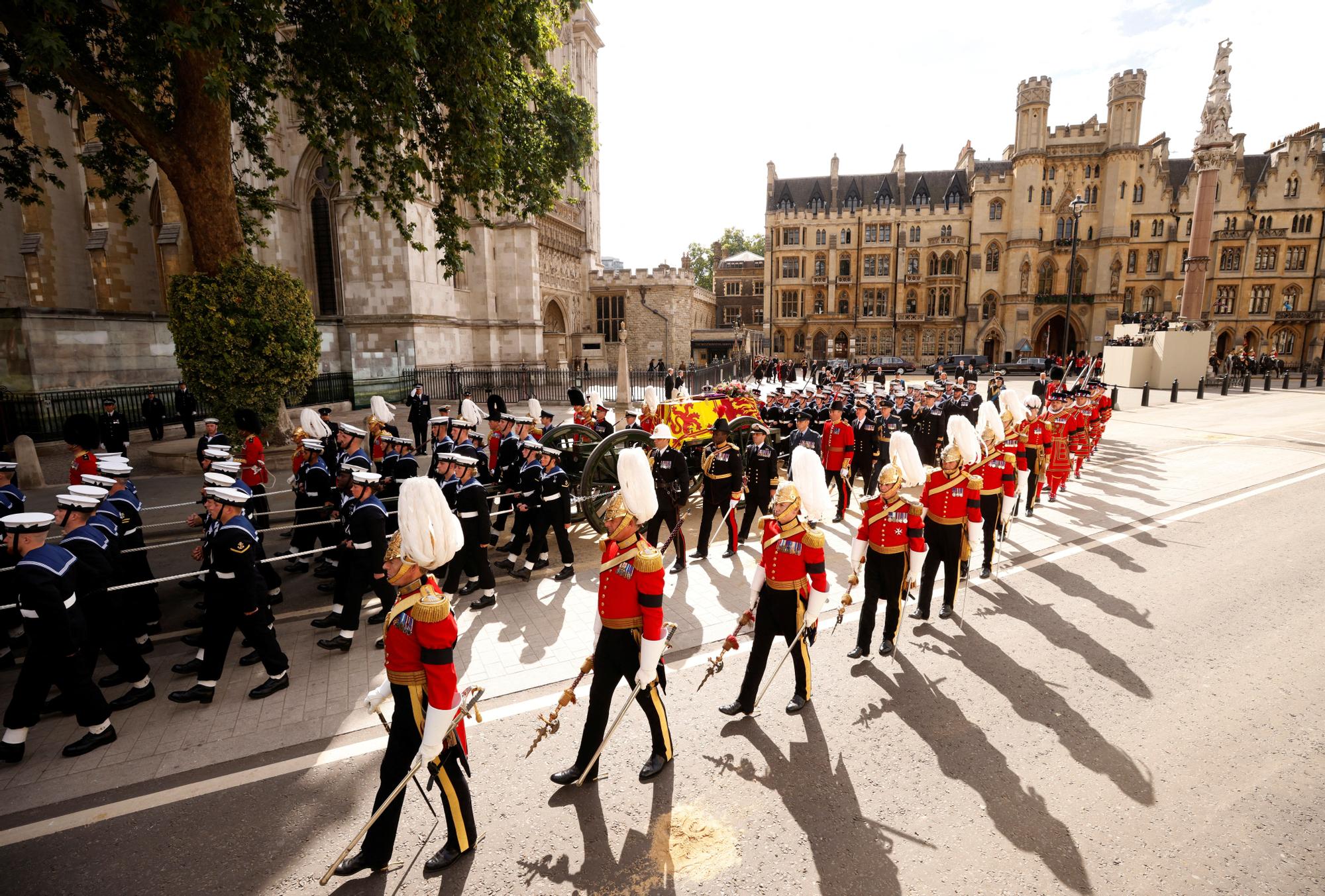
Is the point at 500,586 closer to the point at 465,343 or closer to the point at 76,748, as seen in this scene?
the point at 76,748

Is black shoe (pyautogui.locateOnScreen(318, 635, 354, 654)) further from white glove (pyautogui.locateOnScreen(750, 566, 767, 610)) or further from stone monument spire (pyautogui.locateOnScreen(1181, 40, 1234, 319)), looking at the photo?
stone monument spire (pyautogui.locateOnScreen(1181, 40, 1234, 319))

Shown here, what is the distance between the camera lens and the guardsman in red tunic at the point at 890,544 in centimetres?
575

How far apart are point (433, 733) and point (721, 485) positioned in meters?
6.00

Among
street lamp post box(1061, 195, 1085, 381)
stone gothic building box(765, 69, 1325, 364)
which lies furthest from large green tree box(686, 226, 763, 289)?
street lamp post box(1061, 195, 1085, 381)

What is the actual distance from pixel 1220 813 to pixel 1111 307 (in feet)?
186

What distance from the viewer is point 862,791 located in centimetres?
417

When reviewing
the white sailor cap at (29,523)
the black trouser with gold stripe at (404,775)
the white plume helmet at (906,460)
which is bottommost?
the black trouser with gold stripe at (404,775)

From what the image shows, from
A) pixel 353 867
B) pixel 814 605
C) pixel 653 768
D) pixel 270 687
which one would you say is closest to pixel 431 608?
pixel 353 867

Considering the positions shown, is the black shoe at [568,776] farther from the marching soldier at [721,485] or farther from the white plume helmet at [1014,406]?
the white plume helmet at [1014,406]

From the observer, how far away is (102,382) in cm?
1564

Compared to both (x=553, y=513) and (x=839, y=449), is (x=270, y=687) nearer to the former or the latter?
(x=553, y=513)

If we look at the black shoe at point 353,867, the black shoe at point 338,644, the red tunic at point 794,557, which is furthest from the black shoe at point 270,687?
the red tunic at point 794,557

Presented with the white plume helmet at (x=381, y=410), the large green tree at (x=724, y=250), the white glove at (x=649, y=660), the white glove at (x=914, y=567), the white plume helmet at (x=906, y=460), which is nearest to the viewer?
the white glove at (x=649, y=660)

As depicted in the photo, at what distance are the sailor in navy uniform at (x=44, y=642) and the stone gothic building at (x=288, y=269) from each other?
9.25m
